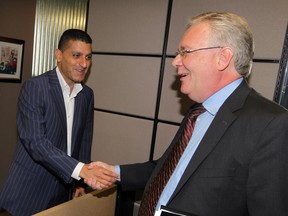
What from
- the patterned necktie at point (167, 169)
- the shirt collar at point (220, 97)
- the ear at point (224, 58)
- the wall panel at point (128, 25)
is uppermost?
the wall panel at point (128, 25)

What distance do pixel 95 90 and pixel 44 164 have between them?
33.4 inches

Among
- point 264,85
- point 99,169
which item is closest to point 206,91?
point 264,85

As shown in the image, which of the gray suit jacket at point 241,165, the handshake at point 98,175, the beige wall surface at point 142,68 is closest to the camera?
the gray suit jacket at point 241,165

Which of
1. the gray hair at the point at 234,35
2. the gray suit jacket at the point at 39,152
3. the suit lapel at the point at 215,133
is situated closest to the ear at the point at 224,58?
the gray hair at the point at 234,35

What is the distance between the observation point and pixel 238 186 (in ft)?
2.86

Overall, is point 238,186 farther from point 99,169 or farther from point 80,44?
point 80,44

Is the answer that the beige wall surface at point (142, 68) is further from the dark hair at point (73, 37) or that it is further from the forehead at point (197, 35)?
the forehead at point (197, 35)

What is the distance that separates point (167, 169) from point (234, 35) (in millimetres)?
578

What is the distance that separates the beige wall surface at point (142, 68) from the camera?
1479mm

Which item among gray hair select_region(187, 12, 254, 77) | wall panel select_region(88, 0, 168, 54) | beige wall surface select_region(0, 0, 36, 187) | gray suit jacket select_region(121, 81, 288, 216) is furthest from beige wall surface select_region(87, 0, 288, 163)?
beige wall surface select_region(0, 0, 36, 187)

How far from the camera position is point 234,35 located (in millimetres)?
992

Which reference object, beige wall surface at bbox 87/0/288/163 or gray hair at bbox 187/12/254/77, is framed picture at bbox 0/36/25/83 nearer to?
beige wall surface at bbox 87/0/288/163

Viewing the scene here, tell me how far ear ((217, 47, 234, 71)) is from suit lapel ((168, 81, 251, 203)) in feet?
0.43

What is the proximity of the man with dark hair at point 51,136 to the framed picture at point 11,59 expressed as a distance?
5.63 feet
